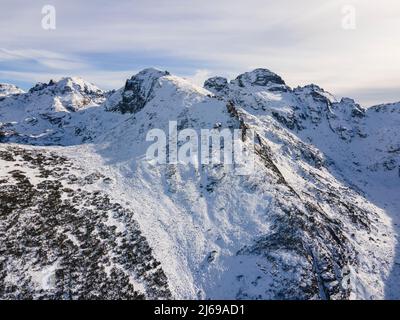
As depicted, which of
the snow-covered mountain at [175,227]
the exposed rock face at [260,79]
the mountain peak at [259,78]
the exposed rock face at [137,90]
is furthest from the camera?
the mountain peak at [259,78]

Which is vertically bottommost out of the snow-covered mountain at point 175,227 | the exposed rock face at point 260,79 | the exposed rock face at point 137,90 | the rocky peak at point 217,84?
the snow-covered mountain at point 175,227

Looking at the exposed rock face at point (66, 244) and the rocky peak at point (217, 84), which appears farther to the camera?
the rocky peak at point (217, 84)

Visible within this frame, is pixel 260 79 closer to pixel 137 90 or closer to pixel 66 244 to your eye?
pixel 137 90

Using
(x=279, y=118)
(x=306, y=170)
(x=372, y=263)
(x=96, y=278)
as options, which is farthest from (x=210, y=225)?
(x=279, y=118)

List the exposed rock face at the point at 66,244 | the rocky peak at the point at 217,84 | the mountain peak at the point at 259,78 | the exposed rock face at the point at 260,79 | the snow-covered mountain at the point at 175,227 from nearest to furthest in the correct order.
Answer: the exposed rock face at the point at 66,244 < the snow-covered mountain at the point at 175,227 < the rocky peak at the point at 217,84 < the exposed rock face at the point at 260,79 < the mountain peak at the point at 259,78

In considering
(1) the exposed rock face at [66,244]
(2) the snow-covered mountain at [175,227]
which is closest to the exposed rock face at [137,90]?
(2) the snow-covered mountain at [175,227]

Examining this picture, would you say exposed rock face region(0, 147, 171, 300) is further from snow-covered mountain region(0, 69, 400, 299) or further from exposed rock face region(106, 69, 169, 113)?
exposed rock face region(106, 69, 169, 113)

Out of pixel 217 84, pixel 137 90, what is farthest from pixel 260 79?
pixel 137 90

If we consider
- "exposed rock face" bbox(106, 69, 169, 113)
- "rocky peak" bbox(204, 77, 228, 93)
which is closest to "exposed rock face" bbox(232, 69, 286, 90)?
"rocky peak" bbox(204, 77, 228, 93)

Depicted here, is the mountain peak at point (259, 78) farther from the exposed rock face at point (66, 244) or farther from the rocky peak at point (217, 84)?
the exposed rock face at point (66, 244)
